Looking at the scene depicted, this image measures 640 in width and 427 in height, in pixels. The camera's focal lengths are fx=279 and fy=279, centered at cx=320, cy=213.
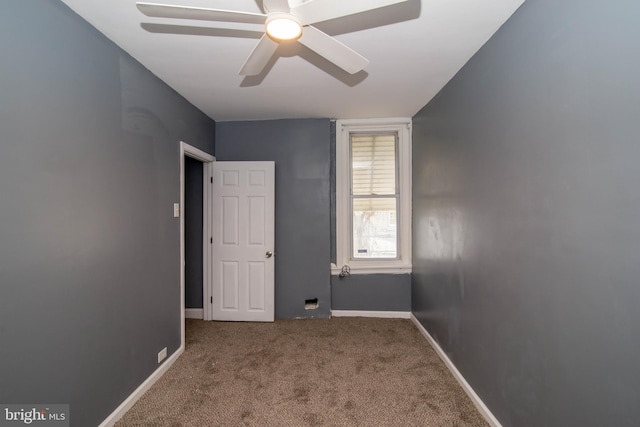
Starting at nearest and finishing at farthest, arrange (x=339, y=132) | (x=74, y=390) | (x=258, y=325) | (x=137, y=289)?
(x=74, y=390)
(x=137, y=289)
(x=258, y=325)
(x=339, y=132)

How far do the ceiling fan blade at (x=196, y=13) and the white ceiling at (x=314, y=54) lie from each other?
334mm

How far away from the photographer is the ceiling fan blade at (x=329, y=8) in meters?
1.16

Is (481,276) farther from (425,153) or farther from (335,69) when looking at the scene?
(335,69)

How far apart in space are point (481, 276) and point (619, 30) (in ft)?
4.73

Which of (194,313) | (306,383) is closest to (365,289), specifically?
(306,383)

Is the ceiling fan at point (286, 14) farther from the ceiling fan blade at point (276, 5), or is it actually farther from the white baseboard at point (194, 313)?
the white baseboard at point (194, 313)

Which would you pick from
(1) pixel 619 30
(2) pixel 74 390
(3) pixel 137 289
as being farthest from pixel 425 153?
(2) pixel 74 390

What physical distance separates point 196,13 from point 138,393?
250cm

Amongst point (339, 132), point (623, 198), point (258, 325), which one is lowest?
point (258, 325)

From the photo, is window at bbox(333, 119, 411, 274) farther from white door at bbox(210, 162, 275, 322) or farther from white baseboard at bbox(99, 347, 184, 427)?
white baseboard at bbox(99, 347, 184, 427)

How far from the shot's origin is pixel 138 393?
2072 mm

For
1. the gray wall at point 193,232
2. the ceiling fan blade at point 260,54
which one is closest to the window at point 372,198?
the gray wall at point 193,232

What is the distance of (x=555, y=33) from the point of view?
1.29m

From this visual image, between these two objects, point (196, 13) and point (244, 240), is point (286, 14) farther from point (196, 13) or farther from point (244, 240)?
point (244, 240)
